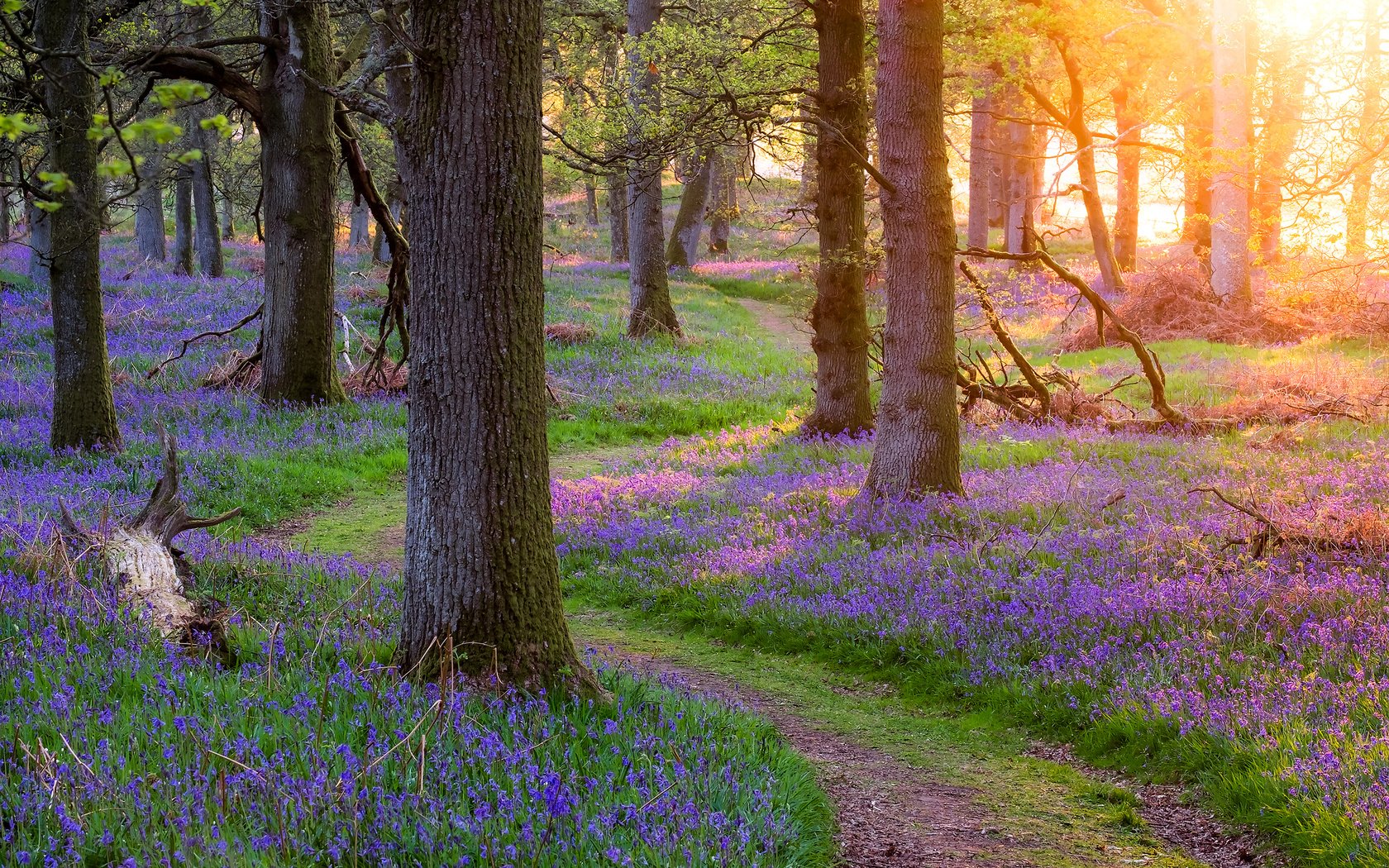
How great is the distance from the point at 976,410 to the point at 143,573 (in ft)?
37.4

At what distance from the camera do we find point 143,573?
6777mm

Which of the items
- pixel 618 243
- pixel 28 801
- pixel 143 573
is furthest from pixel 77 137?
pixel 618 243

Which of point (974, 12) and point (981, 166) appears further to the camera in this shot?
point (981, 166)

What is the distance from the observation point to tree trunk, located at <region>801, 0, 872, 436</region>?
13141mm

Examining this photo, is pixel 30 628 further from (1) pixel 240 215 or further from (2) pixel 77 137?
(1) pixel 240 215

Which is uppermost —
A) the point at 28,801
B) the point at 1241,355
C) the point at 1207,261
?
the point at 1207,261

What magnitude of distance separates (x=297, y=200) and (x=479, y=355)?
1203 cm

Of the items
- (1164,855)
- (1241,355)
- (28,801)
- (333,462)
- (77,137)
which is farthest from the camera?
(1241,355)

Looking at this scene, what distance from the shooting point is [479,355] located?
5.12m

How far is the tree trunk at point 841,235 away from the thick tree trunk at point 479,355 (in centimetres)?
784

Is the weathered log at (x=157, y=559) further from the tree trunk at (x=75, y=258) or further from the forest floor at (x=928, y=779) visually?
the tree trunk at (x=75, y=258)

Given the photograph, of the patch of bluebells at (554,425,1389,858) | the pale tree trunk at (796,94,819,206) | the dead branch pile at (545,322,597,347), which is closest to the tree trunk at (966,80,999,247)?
the pale tree trunk at (796,94,819,206)

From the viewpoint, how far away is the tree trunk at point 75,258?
37.7 feet

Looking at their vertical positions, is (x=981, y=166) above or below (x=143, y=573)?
above
